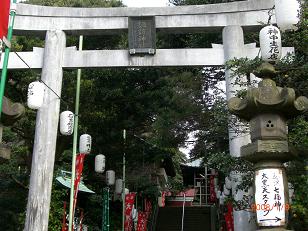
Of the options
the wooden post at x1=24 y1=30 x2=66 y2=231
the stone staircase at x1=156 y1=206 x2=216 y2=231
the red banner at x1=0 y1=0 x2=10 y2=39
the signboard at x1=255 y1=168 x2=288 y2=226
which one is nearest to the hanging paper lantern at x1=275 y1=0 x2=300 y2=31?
the signboard at x1=255 y1=168 x2=288 y2=226

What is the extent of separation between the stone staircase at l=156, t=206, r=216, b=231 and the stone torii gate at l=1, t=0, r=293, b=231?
13.9 m

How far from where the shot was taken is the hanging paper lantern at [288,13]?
22.2 feet

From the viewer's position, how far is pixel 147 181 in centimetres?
1897

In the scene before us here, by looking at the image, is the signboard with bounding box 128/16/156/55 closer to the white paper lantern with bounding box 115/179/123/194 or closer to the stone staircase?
the white paper lantern with bounding box 115/179/123/194

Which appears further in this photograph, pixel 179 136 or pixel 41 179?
pixel 179 136

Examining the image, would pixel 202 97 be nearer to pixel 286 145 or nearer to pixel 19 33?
pixel 19 33

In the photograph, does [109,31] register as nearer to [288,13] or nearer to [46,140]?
[46,140]

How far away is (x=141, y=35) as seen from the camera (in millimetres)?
10695

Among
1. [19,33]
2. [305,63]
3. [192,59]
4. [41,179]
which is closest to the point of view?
[305,63]

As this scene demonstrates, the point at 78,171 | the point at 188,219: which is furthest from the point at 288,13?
the point at 188,219

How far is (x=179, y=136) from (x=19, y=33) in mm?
5736

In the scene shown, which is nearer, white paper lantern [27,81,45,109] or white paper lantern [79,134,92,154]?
white paper lantern [27,81,45,109]

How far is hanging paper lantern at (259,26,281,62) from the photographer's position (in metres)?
7.06

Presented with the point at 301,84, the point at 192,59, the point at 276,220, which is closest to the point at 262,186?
the point at 276,220
